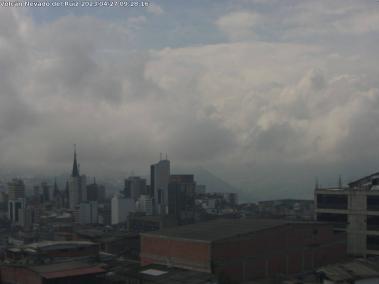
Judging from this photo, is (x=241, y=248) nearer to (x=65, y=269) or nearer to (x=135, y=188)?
(x=65, y=269)

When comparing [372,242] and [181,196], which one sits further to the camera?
[181,196]

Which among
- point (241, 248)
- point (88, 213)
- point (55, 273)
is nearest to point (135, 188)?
point (88, 213)

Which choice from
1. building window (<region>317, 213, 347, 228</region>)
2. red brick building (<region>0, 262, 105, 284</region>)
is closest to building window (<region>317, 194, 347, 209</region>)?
building window (<region>317, 213, 347, 228</region>)

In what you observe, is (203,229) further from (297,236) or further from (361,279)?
(361,279)

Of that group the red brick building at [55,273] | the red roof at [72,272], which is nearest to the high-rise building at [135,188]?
the red brick building at [55,273]

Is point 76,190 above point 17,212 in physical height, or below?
above

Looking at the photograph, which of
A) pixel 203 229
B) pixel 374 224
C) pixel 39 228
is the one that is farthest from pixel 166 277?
pixel 39 228

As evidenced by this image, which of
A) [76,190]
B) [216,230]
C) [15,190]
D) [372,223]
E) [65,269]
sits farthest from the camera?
[15,190]

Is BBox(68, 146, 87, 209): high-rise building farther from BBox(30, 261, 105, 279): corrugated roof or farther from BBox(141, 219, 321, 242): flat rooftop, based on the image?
BBox(30, 261, 105, 279): corrugated roof

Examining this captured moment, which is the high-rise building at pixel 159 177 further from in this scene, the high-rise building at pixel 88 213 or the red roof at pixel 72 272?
the red roof at pixel 72 272
